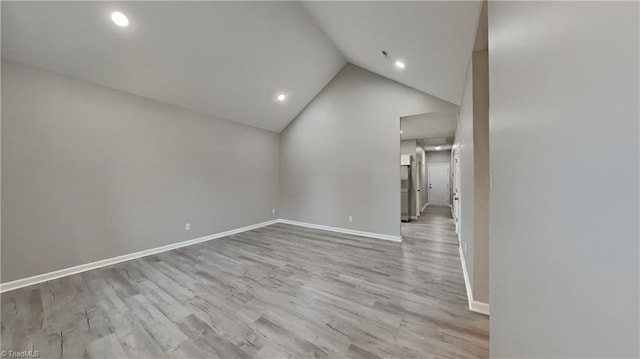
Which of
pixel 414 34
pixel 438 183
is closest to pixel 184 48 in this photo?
pixel 414 34

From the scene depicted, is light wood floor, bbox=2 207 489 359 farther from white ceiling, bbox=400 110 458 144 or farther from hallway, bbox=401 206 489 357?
white ceiling, bbox=400 110 458 144

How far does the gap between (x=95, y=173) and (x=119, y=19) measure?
202 centimetres

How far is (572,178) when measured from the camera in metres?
0.50

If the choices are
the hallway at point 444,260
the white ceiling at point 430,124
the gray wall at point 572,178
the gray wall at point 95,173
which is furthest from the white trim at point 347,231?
the gray wall at point 572,178

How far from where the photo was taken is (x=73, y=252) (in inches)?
111

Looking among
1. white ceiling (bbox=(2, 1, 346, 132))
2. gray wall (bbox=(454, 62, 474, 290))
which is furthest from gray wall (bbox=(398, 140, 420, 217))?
gray wall (bbox=(454, 62, 474, 290))

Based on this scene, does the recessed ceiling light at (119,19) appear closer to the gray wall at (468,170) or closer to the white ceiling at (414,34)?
the white ceiling at (414,34)

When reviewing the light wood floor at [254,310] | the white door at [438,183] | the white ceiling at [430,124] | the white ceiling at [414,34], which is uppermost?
the white ceiling at [414,34]

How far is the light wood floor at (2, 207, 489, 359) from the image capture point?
63.1 inches

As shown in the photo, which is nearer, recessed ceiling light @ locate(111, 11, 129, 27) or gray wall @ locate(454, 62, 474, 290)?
gray wall @ locate(454, 62, 474, 290)

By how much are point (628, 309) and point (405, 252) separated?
136 inches

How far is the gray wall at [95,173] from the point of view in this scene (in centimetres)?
247

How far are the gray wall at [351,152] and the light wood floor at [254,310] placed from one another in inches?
53.2

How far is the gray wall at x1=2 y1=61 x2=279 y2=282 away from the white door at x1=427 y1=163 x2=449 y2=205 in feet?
27.3
